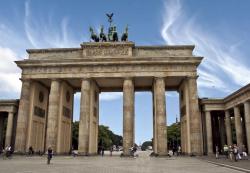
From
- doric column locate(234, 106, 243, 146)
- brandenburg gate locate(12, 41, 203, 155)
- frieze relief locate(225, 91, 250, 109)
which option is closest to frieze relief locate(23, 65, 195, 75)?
brandenburg gate locate(12, 41, 203, 155)

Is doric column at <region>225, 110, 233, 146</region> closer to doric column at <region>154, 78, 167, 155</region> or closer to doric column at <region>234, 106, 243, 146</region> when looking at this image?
doric column at <region>234, 106, 243, 146</region>

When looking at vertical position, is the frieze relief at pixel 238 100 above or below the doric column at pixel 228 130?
above

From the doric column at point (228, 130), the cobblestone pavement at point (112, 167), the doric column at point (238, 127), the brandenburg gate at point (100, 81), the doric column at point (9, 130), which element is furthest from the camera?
the doric column at point (9, 130)

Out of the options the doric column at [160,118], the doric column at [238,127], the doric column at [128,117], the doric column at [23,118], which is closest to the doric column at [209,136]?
the doric column at [238,127]

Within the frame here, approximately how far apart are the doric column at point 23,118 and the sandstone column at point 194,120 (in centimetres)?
2619

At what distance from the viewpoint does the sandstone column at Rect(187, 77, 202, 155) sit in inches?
1752

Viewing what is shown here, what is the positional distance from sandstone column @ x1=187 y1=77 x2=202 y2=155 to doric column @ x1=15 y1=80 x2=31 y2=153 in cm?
2619

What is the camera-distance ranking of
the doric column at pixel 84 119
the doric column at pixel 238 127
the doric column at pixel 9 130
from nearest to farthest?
the doric column at pixel 238 127, the doric column at pixel 84 119, the doric column at pixel 9 130

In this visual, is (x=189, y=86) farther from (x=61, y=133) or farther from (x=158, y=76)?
(x=61, y=133)

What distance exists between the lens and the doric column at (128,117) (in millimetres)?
44469

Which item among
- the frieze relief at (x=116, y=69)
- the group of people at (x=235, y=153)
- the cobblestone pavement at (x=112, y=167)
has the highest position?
the frieze relief at (x=116, y=69)

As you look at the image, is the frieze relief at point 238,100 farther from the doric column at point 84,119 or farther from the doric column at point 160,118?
the doric column at point 84,119

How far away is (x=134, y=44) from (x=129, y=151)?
17.4 m

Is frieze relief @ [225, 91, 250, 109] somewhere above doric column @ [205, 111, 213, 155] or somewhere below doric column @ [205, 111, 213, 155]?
above
